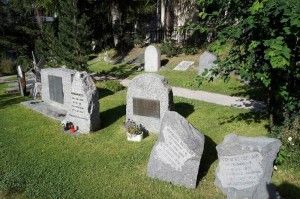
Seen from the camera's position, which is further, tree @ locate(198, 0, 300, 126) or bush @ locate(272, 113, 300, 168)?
bush @ locate(272, 113, 300, 168)

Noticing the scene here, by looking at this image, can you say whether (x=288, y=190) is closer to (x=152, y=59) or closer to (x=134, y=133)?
(x=134, y=133)

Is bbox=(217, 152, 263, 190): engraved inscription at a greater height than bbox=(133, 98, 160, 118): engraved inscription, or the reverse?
bbox=(133, 98, 160, 118): engraved inscription

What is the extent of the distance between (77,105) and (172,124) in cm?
445

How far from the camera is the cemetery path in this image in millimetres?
12456

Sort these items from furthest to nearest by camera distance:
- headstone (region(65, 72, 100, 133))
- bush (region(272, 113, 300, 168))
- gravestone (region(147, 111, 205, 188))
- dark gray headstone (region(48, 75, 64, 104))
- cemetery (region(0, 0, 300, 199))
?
dark gray headstone (region(48, 75, 64, 104)) → headstone (region(65, 72, 100, 133)) → bush (region(272, 113, 300, 168)) → gravestone (region(147, 111, 205, 188)) → cemetery (region(0, 0, 300, 199))

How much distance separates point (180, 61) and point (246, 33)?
46.5 ft

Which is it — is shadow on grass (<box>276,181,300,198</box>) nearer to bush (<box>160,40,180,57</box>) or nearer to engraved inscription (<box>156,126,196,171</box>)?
engraved inscription (<box>156,126,196,171</box>)

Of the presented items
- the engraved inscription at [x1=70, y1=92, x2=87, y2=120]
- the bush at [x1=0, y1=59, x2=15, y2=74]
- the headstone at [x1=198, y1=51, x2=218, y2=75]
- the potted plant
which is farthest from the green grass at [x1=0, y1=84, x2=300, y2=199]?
the bush at [x1=0, y1=59, x2=15, y2=74]

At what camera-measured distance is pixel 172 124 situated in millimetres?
7184

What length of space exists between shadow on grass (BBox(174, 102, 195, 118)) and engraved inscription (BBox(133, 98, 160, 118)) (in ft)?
6.63

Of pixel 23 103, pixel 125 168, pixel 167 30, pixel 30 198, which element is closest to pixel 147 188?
pixel 125 168

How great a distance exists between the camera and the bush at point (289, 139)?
7.53 meters

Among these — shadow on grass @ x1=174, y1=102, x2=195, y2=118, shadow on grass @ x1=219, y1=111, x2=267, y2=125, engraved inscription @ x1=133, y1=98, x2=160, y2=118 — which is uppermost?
engraved inscription @ x1=133, y1=98, x2=160, y2=118

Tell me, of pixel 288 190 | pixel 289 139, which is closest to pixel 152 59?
pixel 289 139
